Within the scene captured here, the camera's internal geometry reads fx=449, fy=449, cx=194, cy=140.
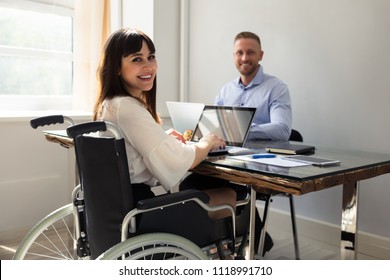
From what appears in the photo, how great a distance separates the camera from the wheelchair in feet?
4.38

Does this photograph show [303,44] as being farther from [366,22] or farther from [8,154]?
[8,154]

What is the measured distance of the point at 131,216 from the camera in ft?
4.35

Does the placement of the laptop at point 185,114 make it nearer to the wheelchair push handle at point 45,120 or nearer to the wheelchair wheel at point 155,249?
the wheelchair push handle at point 45,120

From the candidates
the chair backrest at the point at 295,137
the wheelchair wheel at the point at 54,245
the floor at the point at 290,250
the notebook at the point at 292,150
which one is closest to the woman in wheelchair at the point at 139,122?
the notebook at the point at 292,150

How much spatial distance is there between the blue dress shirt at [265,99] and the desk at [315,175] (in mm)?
593

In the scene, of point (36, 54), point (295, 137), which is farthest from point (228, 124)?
point (36, 54)

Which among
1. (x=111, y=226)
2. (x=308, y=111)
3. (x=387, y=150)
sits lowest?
(x=111, y=226)

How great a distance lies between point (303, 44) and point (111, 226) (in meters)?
1.93

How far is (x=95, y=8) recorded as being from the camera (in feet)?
11.2

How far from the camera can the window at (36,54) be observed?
3.18m

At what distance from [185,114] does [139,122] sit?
2.16 ft

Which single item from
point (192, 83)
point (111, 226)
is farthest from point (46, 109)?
point (111, 226)

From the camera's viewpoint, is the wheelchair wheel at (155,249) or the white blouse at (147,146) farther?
the white blouse at (147,146)

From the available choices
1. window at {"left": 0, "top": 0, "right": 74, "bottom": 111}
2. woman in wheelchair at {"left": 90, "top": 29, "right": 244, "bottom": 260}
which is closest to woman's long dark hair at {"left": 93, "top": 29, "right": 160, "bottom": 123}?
woman in wheelchair at {"left": 90, "top": 29, "right": 244, "bottom": 260}
